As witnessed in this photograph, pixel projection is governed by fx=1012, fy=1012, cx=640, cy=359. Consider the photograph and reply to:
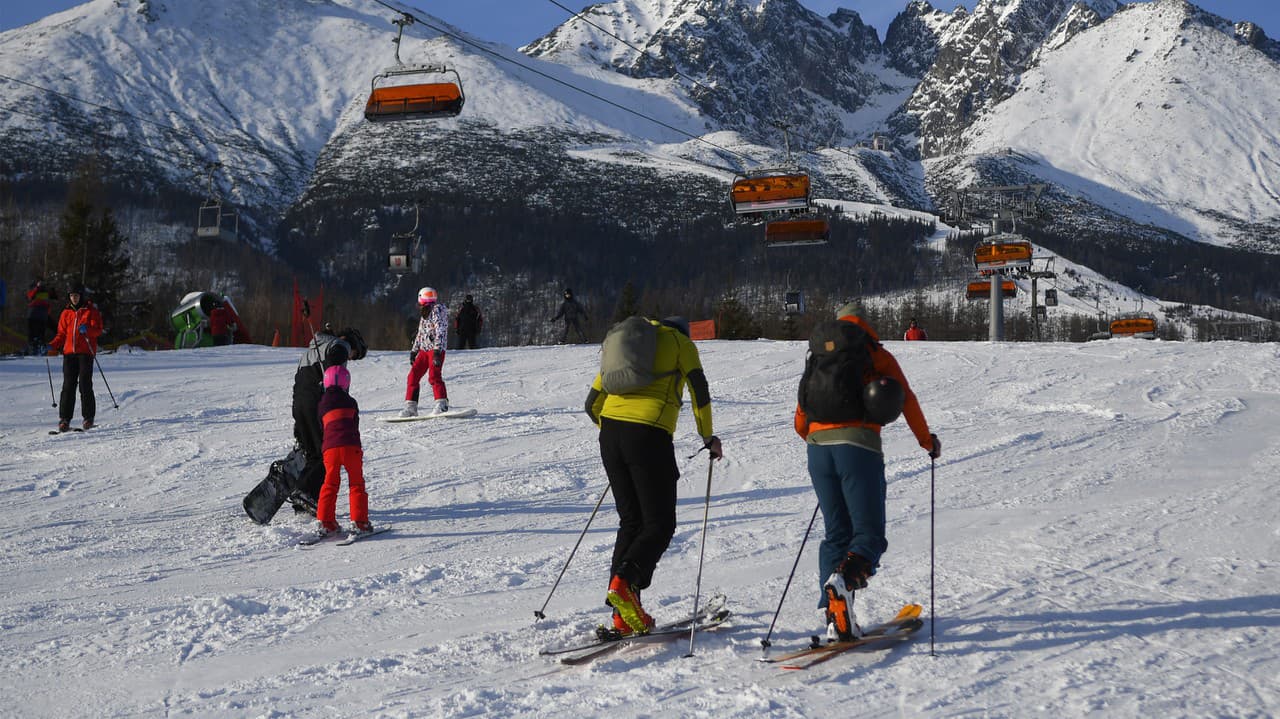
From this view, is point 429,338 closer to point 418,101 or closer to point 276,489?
point 276,489

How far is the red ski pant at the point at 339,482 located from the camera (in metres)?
6.93

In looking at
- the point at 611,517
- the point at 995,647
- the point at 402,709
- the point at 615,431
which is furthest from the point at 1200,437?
the point at 402,709

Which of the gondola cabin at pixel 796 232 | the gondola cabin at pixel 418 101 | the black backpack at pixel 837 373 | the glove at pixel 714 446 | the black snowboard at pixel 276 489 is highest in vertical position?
the gondola cabin at pixel 418 101

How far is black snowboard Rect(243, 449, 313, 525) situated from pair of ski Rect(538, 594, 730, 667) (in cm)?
380

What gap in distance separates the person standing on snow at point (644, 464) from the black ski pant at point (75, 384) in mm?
9411

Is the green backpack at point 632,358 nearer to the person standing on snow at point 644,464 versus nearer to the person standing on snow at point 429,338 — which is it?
the person standing on snow at point 644,464

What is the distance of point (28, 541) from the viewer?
7.32m

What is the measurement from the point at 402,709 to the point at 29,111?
226296 mm

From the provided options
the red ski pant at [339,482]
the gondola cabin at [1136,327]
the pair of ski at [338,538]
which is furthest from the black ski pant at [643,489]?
the gondola cabin at [1136,327]

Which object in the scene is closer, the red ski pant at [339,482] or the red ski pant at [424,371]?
the red ski pant at [339,482]

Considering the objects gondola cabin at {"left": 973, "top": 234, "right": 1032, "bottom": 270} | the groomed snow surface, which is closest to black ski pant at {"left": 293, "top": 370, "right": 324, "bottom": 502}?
the groomed snow surface

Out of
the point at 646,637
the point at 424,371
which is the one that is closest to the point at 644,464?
the point at 646,637

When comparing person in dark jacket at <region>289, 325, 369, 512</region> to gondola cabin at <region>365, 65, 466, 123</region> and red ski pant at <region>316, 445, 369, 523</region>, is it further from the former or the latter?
gondola cabin at <region>365, 65, 466, 123</region>

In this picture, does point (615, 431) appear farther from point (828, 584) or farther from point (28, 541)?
point (28, 541)
